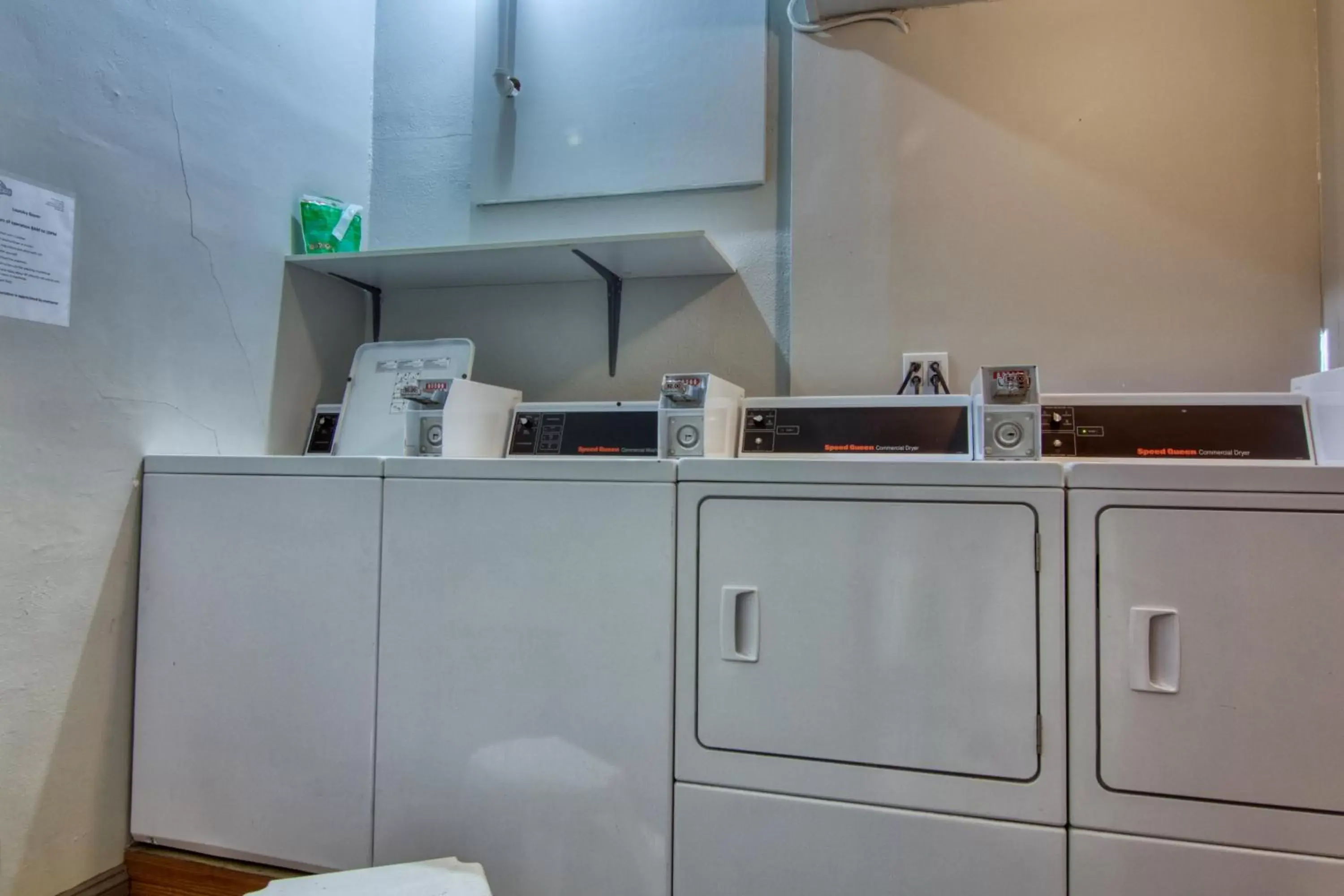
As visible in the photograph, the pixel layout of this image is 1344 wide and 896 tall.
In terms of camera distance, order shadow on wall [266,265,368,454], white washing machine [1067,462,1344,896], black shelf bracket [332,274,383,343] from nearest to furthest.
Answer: white washing machine [1067,462,1344,896] < shadow on wall [266,265,368,454] < black shelf bracket [332,274,383,343]

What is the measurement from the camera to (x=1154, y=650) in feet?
3.66

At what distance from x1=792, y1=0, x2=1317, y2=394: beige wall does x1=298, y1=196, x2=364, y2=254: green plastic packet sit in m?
1.33

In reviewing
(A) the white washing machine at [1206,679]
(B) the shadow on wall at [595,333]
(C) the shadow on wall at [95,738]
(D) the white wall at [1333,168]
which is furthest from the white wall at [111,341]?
(D) the white wall at [1333,168]

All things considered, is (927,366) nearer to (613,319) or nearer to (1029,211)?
(1029,211)

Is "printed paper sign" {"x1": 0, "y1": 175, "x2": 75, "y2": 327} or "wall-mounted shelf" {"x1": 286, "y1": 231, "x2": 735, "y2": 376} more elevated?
"wall-mounted shelf" {"x1": 286, "y1": 231, "x2": 735, "y2": 376}

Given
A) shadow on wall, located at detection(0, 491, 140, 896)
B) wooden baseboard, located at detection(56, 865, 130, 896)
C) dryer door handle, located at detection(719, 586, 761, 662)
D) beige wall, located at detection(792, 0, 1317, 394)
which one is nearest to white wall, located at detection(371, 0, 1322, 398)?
beige wall, located at detection(792, 0, 1317, 394)

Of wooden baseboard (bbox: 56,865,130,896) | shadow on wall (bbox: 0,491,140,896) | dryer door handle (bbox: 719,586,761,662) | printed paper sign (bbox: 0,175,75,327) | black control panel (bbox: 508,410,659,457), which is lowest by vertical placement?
wooden baseboard (bbox: 56,865,130,896)

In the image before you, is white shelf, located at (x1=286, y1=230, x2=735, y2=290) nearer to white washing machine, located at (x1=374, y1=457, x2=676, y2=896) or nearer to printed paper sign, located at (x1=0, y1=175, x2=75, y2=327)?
printed paper sign, located at (x1=0, y1=175, x2=75, y2=327)

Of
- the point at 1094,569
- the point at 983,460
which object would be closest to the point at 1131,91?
the point at 983,460

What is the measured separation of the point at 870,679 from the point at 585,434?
36.6 inches

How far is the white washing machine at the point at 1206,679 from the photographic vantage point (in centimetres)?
105

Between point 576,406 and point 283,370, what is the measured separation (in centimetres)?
88

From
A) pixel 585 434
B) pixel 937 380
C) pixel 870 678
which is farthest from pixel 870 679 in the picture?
pixel 585 434

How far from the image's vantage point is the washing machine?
1145mm
